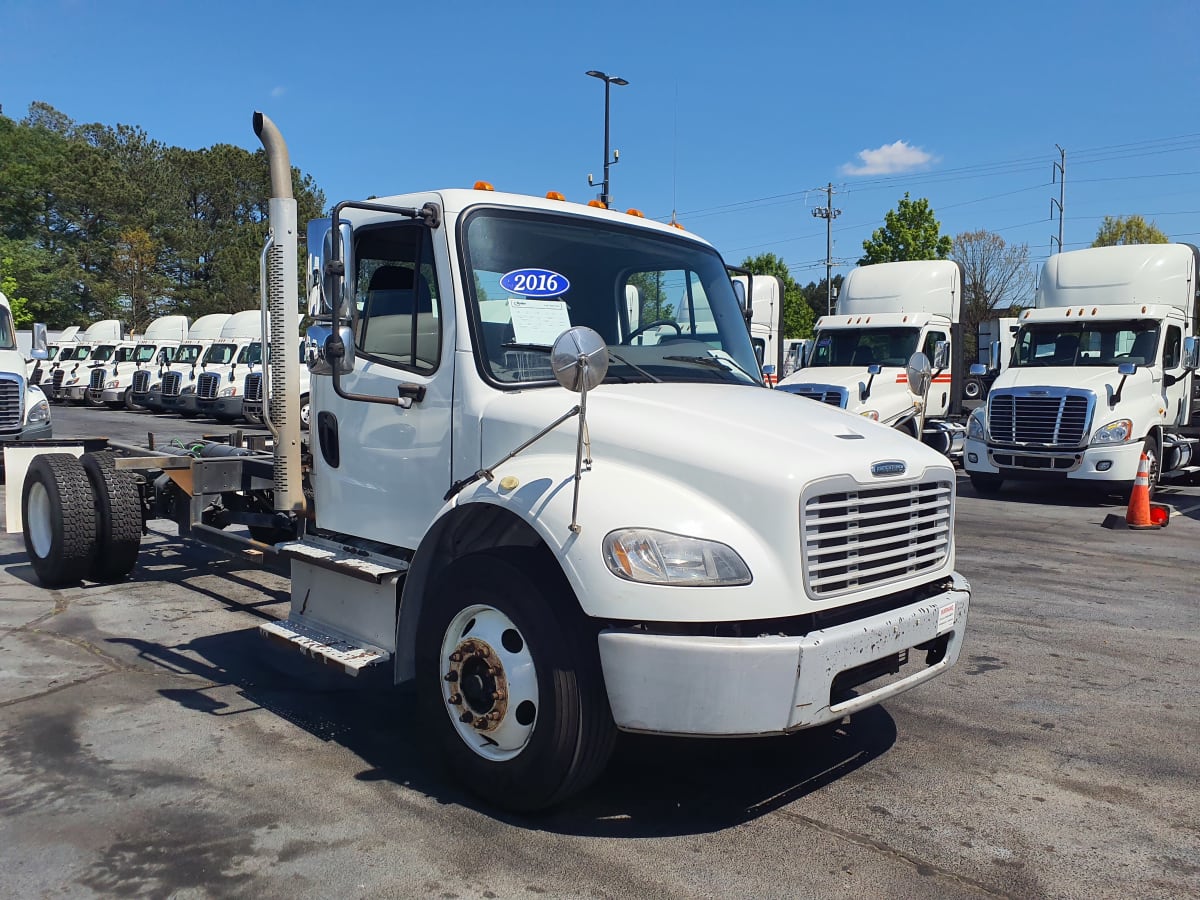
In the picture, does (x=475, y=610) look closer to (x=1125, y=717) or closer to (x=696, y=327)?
(x=696, y=327)

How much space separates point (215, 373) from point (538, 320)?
2426cm

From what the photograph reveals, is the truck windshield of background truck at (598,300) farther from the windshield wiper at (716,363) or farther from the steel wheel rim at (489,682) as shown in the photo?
the steel wheel rim at (489,682)

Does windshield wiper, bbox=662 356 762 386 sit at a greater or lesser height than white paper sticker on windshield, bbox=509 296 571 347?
lesser

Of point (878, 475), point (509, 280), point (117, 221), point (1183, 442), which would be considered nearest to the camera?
point (878, 475)

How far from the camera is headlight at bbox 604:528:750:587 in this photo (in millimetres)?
3379

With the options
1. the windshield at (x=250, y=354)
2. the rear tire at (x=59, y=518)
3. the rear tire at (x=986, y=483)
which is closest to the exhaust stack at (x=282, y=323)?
the rear tire at (x=59, y=518)

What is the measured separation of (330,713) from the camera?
5.00 meters

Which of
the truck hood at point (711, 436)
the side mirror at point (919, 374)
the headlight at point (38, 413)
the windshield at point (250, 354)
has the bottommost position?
→ the headlight at point (38, 413)

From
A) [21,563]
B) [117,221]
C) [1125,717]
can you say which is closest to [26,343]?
[21,563]

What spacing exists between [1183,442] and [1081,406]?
82.9 inches

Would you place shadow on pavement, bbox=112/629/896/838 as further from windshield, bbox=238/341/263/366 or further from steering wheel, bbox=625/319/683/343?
windshield, bbox=238/341/263/366

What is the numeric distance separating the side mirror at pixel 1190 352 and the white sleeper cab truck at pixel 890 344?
3.36 meters

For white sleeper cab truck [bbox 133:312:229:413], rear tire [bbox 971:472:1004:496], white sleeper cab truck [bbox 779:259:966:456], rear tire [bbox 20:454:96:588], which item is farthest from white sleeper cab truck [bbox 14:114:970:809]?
white sleeper cab truck [bbox 133:312:229:413]

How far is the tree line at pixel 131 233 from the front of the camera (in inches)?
2176
